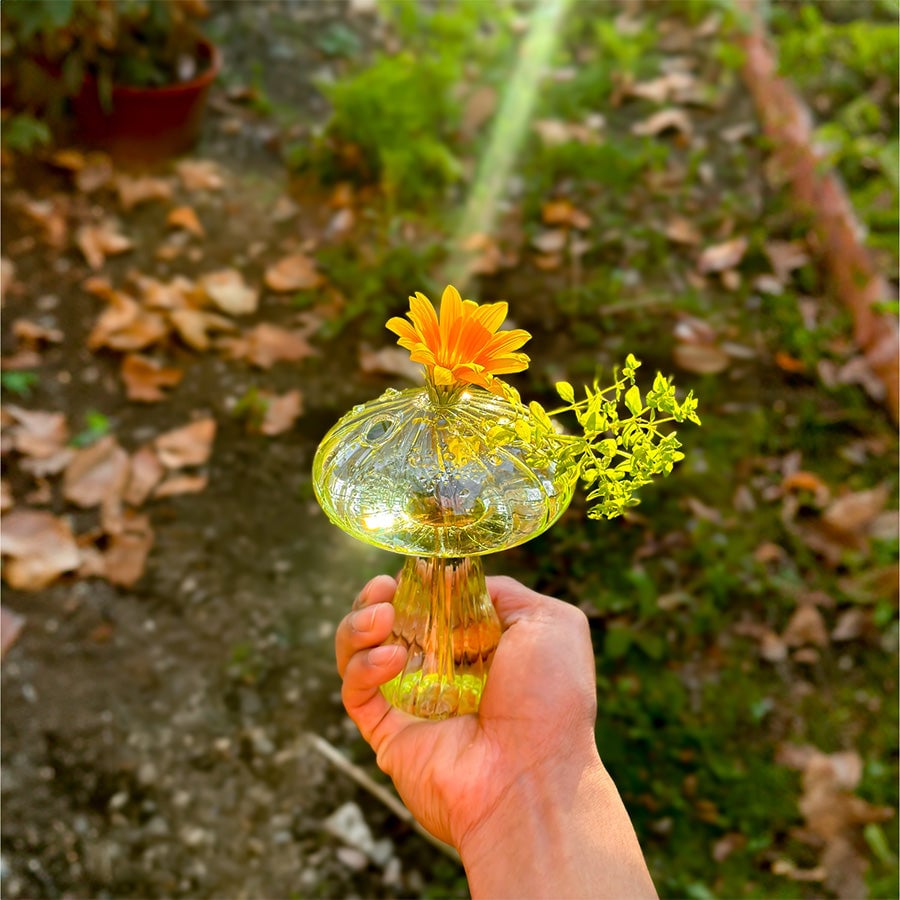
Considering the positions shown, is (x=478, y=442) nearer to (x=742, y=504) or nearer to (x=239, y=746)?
(x=239, y=746)

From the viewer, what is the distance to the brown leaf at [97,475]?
3080 mm

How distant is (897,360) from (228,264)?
2.39 meters

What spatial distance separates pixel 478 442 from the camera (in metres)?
1.48

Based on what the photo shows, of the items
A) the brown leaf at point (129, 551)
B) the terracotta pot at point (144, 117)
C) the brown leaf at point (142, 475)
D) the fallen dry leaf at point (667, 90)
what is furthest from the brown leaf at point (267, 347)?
the fallen dry leaf at point (667, 90)

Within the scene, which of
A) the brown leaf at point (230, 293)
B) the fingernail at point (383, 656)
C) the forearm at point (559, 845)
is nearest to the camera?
the forearm at point (559, 845)

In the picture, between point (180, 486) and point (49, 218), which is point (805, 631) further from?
point (49, 218)

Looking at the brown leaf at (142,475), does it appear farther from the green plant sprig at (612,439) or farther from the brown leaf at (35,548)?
the green plant sprig at (612,439)

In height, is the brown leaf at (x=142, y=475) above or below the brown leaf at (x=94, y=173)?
below

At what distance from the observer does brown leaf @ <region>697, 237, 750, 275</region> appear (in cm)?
387

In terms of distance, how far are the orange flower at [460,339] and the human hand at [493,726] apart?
0.42m

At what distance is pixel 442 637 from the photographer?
1.64 m

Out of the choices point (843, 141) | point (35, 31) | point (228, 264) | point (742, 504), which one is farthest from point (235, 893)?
point (843, 141)

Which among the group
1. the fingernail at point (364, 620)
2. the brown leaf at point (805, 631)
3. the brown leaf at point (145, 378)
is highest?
the fingernail at point (364, 620)

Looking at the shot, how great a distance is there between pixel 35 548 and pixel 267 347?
41.6 inches
